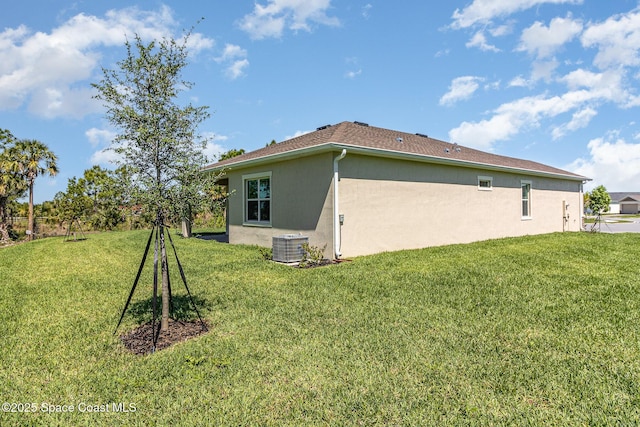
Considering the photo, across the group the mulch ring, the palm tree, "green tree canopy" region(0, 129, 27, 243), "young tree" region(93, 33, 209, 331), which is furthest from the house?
"green tree canopy" region(0, 129, 27, 243)

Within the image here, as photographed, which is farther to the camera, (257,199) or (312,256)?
(257,199)

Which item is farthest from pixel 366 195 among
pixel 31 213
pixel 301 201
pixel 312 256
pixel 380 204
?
pixel 31 213

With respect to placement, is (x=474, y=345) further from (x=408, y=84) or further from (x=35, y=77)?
(x=35, y=77)

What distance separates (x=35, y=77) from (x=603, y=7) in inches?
798

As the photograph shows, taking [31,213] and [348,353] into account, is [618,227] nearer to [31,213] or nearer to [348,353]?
[348,353]

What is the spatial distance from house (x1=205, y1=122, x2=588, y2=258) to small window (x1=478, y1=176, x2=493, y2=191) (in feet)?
0.14

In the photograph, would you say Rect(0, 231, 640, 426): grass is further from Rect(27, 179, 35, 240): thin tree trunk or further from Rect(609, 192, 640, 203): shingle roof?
Rect(609, 192, 640, 203): shingle roof

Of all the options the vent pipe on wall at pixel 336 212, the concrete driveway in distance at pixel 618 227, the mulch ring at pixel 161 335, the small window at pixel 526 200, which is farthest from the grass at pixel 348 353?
the concrete driveway in distance at pixel 618 227

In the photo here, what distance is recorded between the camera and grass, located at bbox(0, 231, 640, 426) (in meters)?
2.63

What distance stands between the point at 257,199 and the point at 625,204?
89.4 meters

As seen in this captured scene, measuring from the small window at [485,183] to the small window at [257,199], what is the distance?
8531 millimetres

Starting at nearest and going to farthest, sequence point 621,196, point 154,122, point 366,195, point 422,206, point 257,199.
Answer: point 154,122 < point 366,195 < point 422,206 < point 257,199 < point 621,196

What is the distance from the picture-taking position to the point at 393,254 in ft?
32.0

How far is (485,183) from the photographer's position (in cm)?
1403
